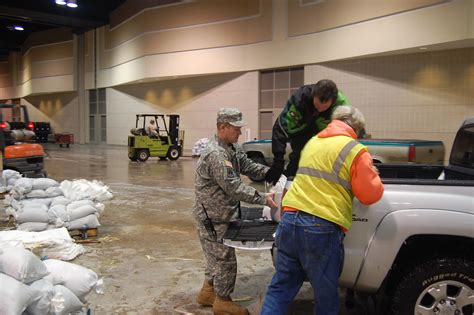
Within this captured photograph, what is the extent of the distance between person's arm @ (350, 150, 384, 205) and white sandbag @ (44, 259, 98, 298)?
2.04 metres

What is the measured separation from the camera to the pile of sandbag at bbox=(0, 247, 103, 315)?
2707 millimetres

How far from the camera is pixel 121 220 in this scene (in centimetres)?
800

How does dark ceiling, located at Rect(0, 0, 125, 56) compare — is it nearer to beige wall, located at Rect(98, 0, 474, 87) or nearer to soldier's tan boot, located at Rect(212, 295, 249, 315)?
beige wall, located at Rect(98, 0, 474, 87)

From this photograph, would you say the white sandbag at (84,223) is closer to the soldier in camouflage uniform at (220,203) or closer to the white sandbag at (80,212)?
the white sandbag at (80,212)

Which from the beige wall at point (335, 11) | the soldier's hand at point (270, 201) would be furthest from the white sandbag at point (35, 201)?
the beige wall at point (335, 11)

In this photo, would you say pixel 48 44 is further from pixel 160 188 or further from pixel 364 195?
pixel 364 195

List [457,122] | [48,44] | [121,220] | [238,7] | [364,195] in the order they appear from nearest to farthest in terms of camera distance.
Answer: [364,195]
[121,220]
[457,122]
[238,7]
[48,44]

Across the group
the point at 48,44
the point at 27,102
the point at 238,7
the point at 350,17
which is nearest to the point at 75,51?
the point at 48,44

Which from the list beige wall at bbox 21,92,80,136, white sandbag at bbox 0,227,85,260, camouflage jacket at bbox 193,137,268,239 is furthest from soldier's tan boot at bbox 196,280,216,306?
beige wall at bbox 21,92,80,136

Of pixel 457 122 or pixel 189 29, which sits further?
pixel 189 29

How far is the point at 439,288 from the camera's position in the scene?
3.03 metres

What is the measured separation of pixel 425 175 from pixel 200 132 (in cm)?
2129

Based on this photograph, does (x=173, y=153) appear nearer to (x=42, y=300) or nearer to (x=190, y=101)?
(x=190, y=101)

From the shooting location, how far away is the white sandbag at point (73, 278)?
10.7 feet
